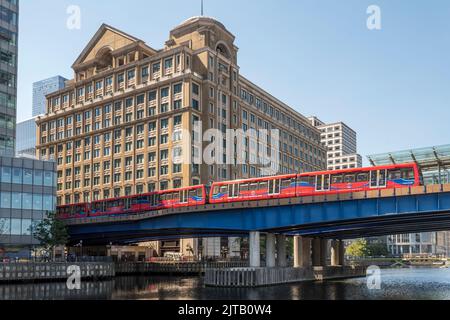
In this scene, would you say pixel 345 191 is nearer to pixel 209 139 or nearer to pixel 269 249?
pixel 269 249

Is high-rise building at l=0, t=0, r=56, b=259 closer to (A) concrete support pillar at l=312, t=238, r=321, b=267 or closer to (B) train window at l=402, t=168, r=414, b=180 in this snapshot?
(A) concrete support pillar at l=312, t=238, r=321, b=267

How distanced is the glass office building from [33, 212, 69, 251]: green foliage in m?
2.30

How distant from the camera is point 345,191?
6066 cm

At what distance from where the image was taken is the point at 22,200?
86.3 m

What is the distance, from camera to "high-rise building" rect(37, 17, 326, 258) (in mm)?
129500

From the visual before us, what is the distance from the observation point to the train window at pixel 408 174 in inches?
2232

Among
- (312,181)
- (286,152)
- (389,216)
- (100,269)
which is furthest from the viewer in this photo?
(286,152)

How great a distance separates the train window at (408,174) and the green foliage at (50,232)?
51926 mm

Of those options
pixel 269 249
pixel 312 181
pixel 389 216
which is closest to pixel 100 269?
pixel 269 249

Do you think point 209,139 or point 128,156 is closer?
point 209,139

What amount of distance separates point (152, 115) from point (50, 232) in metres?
55.6

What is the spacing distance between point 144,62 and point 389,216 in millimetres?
92162
